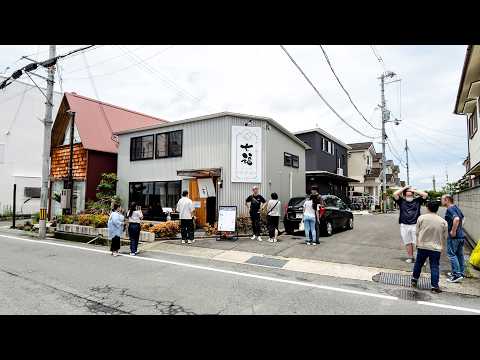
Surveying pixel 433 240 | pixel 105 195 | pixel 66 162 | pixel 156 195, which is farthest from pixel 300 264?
pixel 66 162

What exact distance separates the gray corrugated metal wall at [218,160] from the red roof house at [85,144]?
2038mm

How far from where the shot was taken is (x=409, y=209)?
795cm

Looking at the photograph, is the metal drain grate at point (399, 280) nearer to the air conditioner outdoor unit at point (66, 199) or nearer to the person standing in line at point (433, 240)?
the person standing in line at point (433, 240)

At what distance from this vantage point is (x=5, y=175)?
24266 mm

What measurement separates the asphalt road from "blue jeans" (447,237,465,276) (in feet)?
3.77

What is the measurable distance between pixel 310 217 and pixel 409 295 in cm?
478

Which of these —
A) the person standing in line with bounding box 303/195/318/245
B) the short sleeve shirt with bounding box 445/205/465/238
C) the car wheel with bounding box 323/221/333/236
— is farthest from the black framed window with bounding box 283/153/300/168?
the short sleeve shirt with bounding box 445/205/465/238

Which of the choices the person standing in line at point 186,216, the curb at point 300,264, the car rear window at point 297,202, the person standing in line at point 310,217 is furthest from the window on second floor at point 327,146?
the curb at point 300,264

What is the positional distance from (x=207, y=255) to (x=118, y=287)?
11.8 feet

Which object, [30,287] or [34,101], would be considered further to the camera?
[34,101]

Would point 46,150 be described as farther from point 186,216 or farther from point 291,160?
point 291,160
